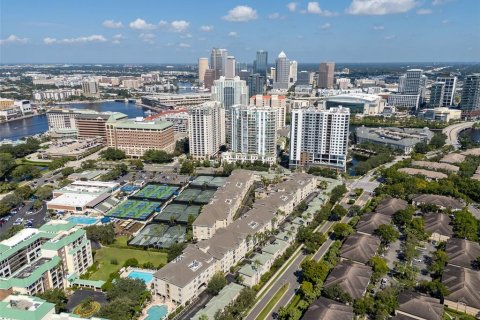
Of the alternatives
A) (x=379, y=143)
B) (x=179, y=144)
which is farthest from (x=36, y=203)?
(x=379, y=143)

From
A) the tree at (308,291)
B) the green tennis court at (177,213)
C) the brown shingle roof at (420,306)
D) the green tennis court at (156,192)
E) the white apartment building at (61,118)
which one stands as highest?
the white apartment building at (61,118)

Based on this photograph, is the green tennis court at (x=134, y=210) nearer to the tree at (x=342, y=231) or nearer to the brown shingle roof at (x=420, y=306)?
the tree at (x=342, y=231)

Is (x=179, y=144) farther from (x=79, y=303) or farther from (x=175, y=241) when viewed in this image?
(x=79, y=303)

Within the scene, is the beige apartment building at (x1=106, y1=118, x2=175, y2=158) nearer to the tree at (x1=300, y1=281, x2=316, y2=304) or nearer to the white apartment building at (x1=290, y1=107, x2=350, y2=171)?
the white apartment building at (x1=290, y1=107, x2=350, y2=171)

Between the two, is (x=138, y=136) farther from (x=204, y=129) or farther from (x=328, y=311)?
(x=328, y=311)

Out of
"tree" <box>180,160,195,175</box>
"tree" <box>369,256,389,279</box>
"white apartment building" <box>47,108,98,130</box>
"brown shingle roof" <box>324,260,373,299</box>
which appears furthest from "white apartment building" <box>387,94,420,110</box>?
"brown shingle roof" <box>324,260,373,299</box>

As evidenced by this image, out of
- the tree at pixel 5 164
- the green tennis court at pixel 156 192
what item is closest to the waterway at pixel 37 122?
the tree at pixel 5 164
